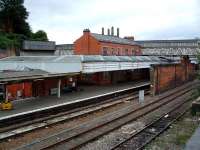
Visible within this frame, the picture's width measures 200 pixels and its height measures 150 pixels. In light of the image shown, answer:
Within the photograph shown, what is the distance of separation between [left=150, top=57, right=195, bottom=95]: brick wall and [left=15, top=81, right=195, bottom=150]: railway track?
744cm

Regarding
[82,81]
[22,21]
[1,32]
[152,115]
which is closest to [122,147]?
[152,115]

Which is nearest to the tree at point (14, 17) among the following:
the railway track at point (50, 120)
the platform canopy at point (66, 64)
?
the platform canopy at point (66, 64)

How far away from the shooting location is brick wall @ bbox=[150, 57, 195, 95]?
99.1 ft

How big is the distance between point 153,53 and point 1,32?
26809 millimetres

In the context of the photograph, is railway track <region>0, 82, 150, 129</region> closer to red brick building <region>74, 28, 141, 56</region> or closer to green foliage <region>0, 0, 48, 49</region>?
red brick building <region>74, 28, 141, 56</region>

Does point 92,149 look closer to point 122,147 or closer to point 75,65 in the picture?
point 122,147

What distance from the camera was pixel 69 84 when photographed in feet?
94.2

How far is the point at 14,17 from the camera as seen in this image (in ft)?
176

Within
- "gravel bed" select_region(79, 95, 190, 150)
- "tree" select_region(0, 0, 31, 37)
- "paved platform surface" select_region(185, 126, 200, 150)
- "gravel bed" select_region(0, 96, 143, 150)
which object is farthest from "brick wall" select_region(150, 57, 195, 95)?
"tree" select_region(0, 0, 31, 37)

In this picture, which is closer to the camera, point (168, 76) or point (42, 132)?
point (42, 132)

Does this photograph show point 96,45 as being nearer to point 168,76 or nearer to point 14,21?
point 168,76

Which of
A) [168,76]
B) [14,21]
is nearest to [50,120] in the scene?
[168,76]

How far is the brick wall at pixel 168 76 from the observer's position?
30219 millimetres

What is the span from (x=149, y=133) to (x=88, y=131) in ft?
9.82
